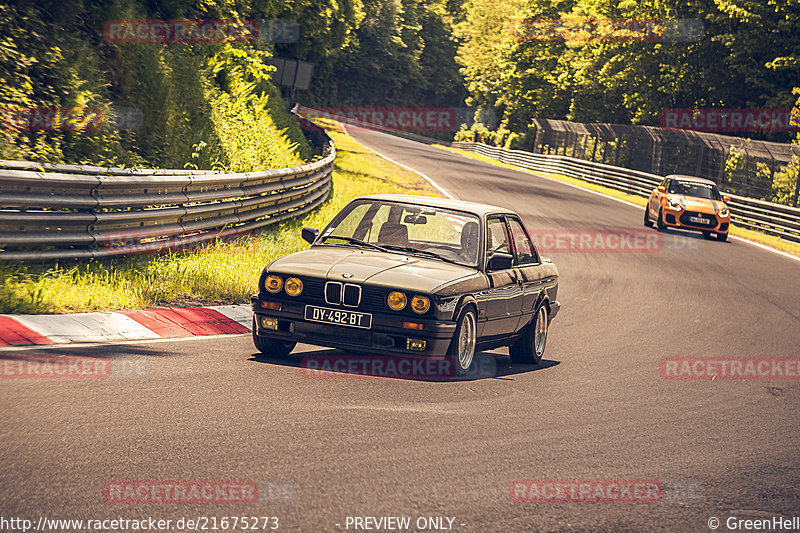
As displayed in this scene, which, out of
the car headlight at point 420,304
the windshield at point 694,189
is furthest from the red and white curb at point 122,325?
the windshield at point 694,189

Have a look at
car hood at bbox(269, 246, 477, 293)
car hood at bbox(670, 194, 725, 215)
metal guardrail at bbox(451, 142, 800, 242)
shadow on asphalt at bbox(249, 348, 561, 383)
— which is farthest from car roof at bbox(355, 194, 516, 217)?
metal guardrail at bbox(451, 142, 800, 242)

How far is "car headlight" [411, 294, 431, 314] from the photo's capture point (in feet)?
24.8

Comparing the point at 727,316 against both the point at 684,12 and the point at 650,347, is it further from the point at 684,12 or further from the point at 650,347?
the point at 684,12

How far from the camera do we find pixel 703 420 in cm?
745

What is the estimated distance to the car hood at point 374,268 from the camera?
7.66 metres

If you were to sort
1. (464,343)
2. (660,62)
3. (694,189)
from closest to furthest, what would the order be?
(464,343), (694,189), (660,62)

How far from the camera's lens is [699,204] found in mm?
26234

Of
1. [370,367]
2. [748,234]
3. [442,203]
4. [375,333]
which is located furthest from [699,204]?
[375,333]

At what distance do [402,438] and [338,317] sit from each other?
1970mm

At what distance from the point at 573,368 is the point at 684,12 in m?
41.7

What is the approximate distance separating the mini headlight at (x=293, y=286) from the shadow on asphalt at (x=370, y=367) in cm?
62

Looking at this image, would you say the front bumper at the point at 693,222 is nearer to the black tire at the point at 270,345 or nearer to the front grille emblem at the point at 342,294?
the black tire at the point at 270,345

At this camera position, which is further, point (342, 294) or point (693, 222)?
point (693, 222)

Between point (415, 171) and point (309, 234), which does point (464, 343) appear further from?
point (415, 171)
